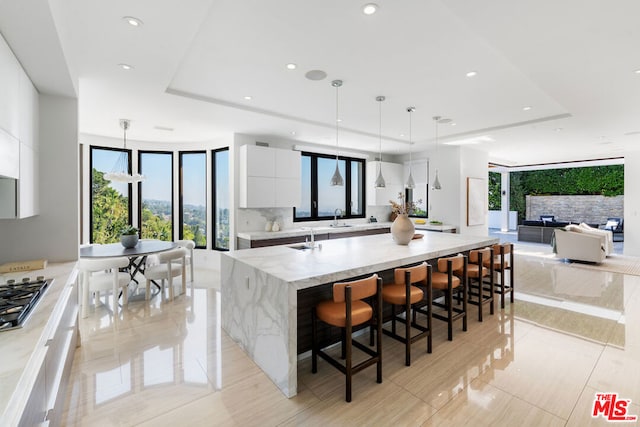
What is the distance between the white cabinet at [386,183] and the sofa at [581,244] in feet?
12.8

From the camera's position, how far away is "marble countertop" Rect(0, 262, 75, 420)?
0.98 metres

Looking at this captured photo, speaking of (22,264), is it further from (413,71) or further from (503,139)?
(503,139)

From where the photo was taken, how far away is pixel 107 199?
5867 mm

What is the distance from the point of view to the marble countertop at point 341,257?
241cm

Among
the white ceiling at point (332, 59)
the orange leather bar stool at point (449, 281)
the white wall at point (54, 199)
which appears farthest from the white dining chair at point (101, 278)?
the orange leather bar stool at point (449, 281)

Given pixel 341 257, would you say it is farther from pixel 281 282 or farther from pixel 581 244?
pixel 581 244

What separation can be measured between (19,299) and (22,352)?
0.73 m

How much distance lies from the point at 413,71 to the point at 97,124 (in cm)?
482

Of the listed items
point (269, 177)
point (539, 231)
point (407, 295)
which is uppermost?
point (269, 177)

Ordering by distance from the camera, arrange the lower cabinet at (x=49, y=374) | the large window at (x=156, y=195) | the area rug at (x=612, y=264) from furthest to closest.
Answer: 1. the large window at (x=156, y=195)
2. the area rug at (x=612, y=264)
3. the lower cabinet at (x=49, y=374)

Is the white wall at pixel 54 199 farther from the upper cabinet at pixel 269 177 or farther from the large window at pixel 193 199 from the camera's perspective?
the large window at pixel 193 199

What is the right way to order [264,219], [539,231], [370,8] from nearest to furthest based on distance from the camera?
[370,8], [264,219], [539,231]

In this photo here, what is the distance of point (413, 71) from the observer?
305 cm

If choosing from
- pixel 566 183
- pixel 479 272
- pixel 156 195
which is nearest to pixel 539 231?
pixel 566 183
